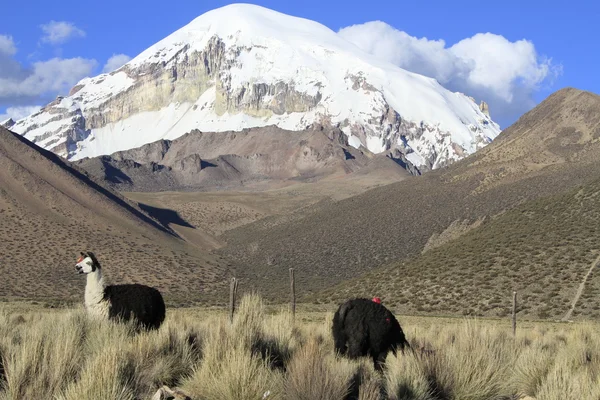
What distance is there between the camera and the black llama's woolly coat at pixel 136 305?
11.5 meters

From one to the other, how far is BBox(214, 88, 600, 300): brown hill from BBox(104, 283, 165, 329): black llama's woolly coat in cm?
4760

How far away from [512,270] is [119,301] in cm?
3420

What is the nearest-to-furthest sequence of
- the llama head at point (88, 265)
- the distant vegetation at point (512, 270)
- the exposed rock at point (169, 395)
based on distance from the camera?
the exposed rock at point (169, 395), the llama head at point (88, 265), the distant vegetation at point (512, 270)

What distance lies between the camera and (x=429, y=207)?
87125 millimetres

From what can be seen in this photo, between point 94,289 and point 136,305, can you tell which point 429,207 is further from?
point 94,289

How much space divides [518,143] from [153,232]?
169ft

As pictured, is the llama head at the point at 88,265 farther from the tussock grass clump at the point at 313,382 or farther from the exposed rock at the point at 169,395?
the tussock grass clump at the point at 313,382

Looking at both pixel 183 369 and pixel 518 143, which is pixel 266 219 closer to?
pixel 518 143

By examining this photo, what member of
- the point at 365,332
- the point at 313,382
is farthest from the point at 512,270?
the point at 313,382

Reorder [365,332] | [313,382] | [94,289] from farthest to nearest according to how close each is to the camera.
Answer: [94,289], [365,332], [313,382]

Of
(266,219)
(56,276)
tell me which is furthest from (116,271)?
(266,219)

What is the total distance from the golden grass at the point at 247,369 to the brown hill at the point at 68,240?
4349cm

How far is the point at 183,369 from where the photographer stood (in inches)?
350

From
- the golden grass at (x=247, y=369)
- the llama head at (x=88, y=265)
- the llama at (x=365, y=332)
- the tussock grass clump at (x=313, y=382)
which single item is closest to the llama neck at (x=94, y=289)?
the llama head at (x=88, y=265)
